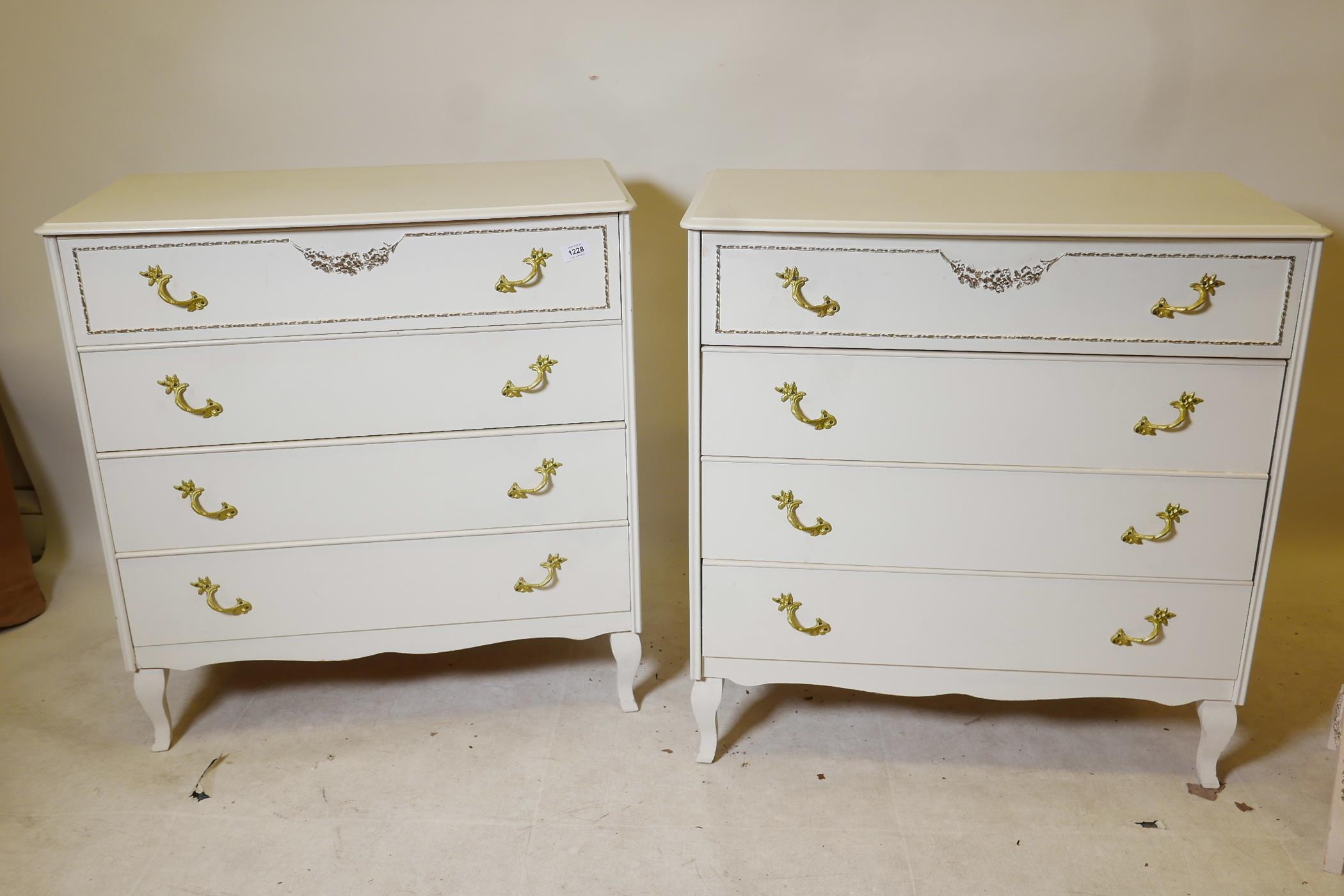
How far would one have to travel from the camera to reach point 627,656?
2.16 metres

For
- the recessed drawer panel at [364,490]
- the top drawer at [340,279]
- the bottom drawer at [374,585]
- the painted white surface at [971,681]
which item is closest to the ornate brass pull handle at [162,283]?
the top drawer at [340,279]

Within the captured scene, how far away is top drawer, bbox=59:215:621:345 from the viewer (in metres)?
1.80

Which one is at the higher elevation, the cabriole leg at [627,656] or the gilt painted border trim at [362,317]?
the gilt painted border trim at [362,317]

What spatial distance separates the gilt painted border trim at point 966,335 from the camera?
1663 millimetres

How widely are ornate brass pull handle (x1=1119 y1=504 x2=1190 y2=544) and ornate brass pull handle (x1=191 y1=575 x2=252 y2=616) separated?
155 centimetres

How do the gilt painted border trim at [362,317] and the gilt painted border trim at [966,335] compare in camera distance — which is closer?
the gilt painted border trim at [966,335]

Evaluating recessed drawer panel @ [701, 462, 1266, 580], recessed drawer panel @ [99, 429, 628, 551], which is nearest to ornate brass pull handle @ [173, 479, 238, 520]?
recessed drawer panel @ [99, 429, 628, 551]

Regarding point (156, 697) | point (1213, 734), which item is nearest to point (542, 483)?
point (156, 697)

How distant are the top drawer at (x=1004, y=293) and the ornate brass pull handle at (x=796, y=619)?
0.47 meters

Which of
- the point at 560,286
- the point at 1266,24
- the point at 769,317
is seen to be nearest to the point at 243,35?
the point at 560,286

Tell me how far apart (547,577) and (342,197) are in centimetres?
77

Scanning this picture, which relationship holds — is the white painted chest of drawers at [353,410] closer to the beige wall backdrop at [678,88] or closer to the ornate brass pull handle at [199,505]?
the ornate brass pull handle at [199,505]

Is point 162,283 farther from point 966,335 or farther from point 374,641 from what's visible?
point 966,335

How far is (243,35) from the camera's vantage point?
232 cm
